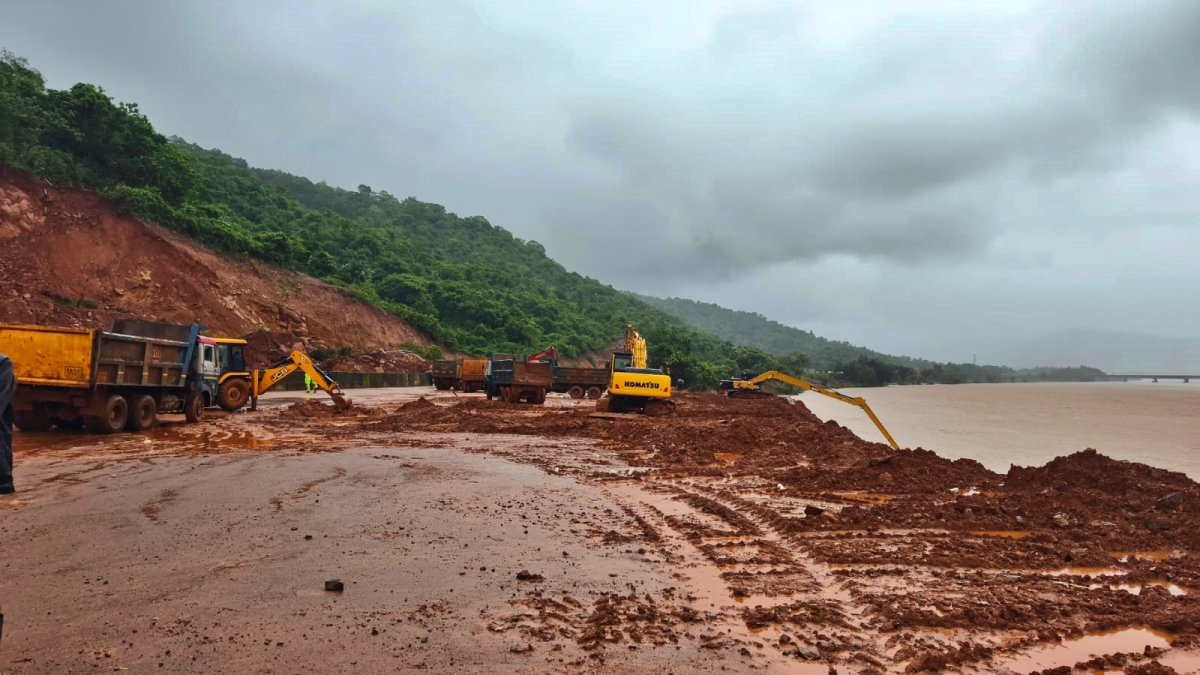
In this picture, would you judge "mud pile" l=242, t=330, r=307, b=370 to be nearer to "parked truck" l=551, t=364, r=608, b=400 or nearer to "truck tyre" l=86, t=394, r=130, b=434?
"parked truck" l=551, t=364, r=608, b=400

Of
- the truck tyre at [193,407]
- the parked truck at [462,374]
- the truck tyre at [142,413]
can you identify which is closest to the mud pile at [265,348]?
the parked truck at [462,374]

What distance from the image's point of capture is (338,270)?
209ft

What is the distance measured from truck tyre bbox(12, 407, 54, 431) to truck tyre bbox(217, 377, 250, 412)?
5.48 m

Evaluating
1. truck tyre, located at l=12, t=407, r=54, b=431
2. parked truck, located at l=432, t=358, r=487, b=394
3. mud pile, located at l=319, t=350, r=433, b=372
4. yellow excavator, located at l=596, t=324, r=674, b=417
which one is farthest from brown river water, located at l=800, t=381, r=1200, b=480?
mud pile, located at l=319, t=350, r=433, b=372

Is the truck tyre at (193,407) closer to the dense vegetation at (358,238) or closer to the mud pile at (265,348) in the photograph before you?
the mud pile at (265,348)

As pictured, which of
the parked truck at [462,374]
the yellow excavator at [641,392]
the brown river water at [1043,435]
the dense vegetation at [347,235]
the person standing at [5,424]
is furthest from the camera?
the dense vegetation at [347,235]

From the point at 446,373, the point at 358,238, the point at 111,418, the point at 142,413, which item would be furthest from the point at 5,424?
the point at 358,238

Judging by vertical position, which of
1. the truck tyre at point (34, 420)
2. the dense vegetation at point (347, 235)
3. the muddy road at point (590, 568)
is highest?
the dense vegetation at point (347, 235)

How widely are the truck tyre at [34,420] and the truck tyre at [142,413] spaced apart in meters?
1.47

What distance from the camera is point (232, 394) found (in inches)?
803

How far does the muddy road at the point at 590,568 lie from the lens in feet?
13.1

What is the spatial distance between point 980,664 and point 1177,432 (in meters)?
35.3

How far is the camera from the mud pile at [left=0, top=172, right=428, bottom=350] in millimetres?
32594

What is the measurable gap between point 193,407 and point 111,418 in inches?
123
